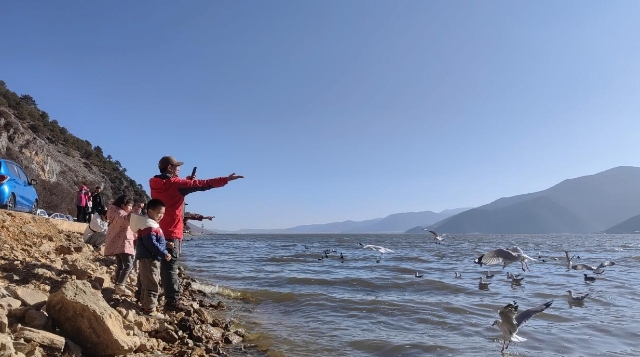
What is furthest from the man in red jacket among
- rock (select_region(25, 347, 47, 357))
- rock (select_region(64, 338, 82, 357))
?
rock (select_region(25, 347, 47, 357))

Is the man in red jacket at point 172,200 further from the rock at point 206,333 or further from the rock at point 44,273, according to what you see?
the rock at point 44,273

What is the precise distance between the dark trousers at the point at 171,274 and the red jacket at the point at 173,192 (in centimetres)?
17

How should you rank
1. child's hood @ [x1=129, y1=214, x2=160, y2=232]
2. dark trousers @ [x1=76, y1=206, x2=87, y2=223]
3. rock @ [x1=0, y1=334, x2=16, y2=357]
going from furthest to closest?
1. dark trousers @ [x1=76, y1=206, x2=87, y2=223]
2. child's hood @ [x1=129, y1=214, x2=160, y2=232]
3. rock @ [x1=0, y1=334, x2=16, y2=357]

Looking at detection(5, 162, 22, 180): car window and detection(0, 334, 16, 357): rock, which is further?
detection(5, 162, 22, 180): car window

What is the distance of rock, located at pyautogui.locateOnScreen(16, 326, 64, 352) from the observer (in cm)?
297

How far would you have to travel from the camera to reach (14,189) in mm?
9680

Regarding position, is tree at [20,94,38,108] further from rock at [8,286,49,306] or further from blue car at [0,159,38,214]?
rock at [8,286,49,306]

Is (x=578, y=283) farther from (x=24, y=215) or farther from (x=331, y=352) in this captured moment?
(x=24, y=215)

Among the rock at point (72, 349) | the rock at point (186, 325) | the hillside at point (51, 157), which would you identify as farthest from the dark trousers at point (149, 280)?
the hillside at point (51, 157)

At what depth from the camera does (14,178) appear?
9820 millimetres

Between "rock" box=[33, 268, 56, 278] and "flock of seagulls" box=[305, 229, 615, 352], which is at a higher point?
"rock" box=[33, 268, 56, 278]

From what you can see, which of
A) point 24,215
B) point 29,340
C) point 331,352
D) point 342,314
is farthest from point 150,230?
point 24,215

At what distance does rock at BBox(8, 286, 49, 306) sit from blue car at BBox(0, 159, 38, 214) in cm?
656

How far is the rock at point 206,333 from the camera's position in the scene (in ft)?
15.2
